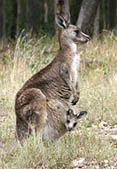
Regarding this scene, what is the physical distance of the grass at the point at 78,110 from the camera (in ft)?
14.5

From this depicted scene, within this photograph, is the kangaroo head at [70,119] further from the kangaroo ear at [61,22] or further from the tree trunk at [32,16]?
the tree trunk at [32,16]

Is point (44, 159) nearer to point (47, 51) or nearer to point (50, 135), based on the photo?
point (50, 135)

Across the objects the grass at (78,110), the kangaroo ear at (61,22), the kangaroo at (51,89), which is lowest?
the grass at (78,110)

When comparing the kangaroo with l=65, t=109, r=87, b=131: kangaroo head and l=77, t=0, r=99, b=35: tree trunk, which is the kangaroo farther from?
l=77, t=0, r=99, b=35: tree trunk

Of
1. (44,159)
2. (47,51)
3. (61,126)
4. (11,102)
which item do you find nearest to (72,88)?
(61,126)

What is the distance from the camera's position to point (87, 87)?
24.6 feet

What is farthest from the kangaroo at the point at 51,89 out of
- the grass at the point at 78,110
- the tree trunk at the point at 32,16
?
the tree trunk at the point at 32,16

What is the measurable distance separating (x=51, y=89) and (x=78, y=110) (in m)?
1.93

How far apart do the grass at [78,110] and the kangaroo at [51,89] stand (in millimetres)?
272

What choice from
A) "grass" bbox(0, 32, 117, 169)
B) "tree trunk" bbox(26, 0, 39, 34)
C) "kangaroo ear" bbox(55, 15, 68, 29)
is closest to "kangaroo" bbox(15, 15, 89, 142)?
"kangaroo ear" bbox(55, 15, 68, 29)

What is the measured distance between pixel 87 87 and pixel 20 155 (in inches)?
133

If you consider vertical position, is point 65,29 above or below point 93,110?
above

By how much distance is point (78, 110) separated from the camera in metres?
6.86

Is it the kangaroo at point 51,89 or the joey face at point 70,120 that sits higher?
the kangaroo at point 51,89
